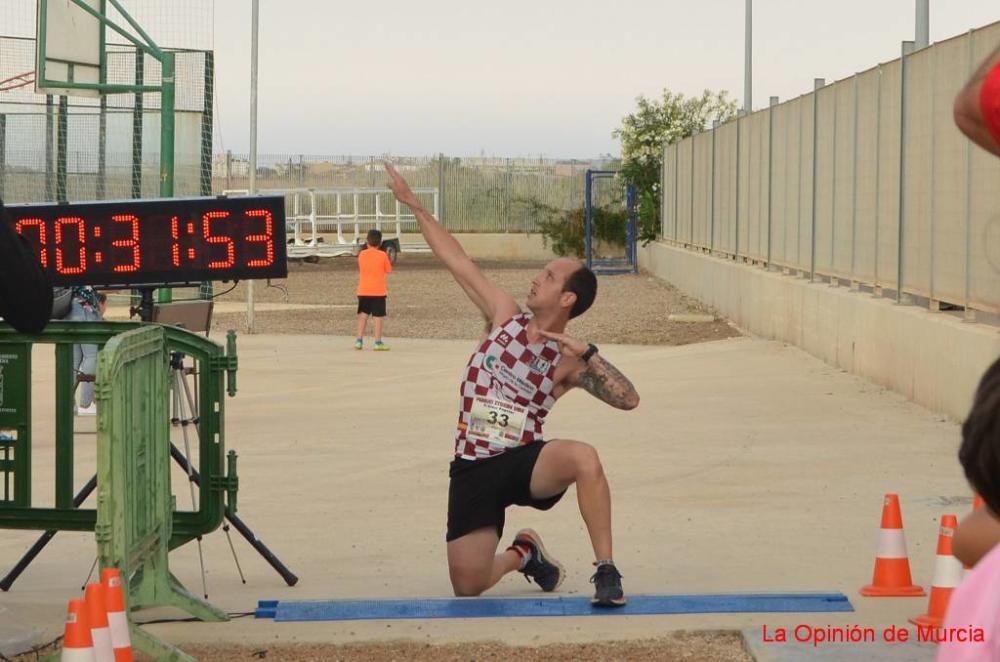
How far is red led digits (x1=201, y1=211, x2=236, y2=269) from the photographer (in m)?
8.78

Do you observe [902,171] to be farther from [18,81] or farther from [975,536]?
[18,81]

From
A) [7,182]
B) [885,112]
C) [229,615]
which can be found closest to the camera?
[229,615]

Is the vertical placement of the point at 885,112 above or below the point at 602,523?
above

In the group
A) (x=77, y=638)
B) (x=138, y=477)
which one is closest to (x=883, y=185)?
(x=138, y=477)

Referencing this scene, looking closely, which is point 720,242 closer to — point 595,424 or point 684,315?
point 684,315

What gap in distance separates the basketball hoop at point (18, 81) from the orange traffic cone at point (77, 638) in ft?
77.6

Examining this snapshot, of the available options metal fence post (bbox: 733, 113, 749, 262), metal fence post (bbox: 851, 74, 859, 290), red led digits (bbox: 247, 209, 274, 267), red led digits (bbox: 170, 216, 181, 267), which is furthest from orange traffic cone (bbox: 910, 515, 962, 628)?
metal fence post (bbox: 733, 113, 749, 262)

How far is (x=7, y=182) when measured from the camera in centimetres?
2709

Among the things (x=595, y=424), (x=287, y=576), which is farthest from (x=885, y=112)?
(x=287, y=576)

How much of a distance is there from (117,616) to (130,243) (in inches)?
144

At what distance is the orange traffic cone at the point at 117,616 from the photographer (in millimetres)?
5422

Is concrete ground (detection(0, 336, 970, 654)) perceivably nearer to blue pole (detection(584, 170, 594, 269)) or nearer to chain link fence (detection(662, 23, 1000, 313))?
chain link fence (detection(662, 23, 1000, 313))

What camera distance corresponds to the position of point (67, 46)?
21828 millimetres

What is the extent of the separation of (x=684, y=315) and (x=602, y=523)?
67.5 feet
